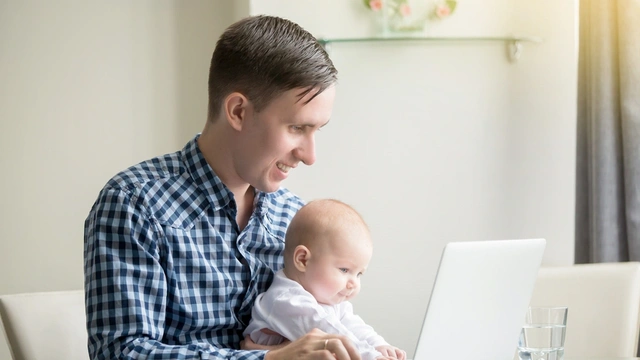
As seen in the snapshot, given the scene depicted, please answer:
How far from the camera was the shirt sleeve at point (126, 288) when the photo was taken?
1.31 meters

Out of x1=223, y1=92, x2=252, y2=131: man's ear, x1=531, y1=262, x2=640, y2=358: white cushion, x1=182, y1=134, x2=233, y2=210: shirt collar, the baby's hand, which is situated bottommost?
x1=531, y1=262, x2=640, y2=358: white cushion

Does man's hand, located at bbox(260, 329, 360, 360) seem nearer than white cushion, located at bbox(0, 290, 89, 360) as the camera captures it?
Yes

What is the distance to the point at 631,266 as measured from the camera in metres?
2.17

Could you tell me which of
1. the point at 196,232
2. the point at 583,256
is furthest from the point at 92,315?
the point at 583,256

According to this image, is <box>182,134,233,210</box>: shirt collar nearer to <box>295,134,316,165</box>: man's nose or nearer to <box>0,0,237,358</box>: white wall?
<box>295,134,316,165</box>: man's nose

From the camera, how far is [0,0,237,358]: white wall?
2662 mm

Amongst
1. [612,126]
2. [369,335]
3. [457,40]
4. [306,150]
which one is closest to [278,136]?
[306,150]

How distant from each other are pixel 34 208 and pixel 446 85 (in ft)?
4.47

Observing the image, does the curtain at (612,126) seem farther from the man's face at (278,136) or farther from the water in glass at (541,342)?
the man's face at (278,136)

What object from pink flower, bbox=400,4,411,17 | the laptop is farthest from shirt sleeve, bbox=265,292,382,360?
pink flower, bbox=400,4,411,17

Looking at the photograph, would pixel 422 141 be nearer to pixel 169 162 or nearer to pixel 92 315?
pixel 169 162

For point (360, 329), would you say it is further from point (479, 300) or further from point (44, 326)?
point (44, 326)

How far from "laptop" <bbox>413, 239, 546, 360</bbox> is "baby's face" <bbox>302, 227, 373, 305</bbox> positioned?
23 cm

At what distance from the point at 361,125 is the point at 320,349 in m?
1.47
